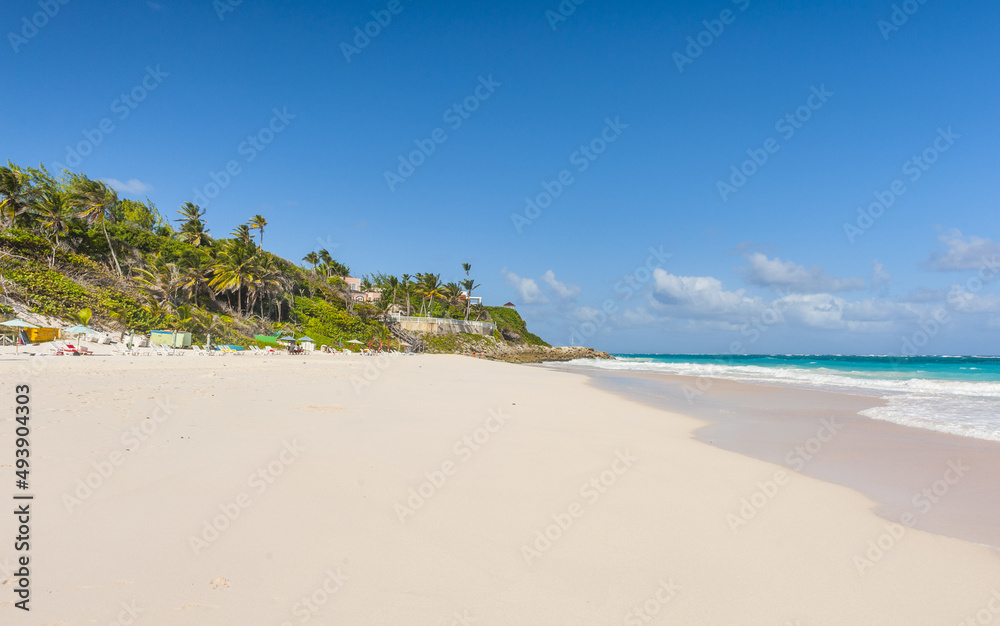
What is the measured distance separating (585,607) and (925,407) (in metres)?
16.8

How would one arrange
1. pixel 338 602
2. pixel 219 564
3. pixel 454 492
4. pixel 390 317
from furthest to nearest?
pixel 390 317 < pixel 454 492 < pixel 219 564 < pixel 338 602

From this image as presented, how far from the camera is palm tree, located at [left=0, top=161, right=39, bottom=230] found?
112 feet

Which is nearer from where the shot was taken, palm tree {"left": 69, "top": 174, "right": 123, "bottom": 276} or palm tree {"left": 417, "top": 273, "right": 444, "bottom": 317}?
palm tree {"left": 69, "top": 174, "right": 123, "bottom": 276}

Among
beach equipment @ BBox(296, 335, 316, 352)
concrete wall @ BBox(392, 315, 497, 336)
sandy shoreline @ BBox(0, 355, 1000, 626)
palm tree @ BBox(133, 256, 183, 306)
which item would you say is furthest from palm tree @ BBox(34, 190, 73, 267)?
sandy shoreline @ BBox(0, 355, 1000, 626)

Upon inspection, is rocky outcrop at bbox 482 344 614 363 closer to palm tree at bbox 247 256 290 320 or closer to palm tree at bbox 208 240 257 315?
palm tree at bbox 247 256 290 320

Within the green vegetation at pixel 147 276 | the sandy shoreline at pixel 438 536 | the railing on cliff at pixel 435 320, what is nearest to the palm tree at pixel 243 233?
the green vegetation at pixel 147 276

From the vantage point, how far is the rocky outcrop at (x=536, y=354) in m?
61.2

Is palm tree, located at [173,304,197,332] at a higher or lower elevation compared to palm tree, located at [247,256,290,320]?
lower

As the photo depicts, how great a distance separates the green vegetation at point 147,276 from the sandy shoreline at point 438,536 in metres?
29.5

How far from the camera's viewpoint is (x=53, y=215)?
33906 mm

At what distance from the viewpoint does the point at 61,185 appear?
4350 centimetres

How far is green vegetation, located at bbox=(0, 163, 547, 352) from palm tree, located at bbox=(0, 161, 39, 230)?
0.24 ft

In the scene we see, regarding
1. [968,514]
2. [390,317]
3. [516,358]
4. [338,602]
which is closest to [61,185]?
[390,317]

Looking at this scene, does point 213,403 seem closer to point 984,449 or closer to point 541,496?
point 541,496
